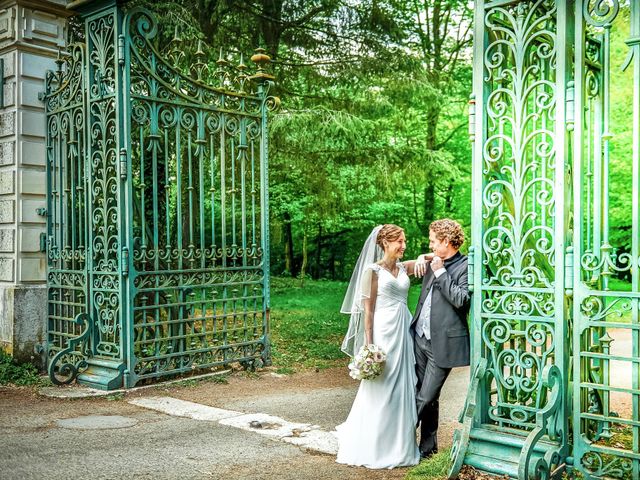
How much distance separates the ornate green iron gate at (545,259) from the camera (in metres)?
4.45

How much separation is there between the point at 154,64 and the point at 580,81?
5.13 metres

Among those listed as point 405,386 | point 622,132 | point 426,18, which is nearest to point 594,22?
point 405,386

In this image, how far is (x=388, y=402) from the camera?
5.37 metres

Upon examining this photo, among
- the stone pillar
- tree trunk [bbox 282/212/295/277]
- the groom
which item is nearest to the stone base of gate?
the stone pillar

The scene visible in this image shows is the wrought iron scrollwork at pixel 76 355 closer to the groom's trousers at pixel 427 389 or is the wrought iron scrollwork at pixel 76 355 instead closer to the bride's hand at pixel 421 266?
the groom's trousers at pixel 427 389

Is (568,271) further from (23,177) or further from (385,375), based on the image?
(23,177)

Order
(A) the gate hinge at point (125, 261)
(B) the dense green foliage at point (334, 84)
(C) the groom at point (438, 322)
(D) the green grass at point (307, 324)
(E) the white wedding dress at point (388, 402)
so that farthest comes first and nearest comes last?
(B) the dense green foliage at point (334, 84) → (D) the green grass at point (307, 324) → (A) the gate hinge at point (125, 261) → (E) the white wedding dress at point (388, 402) → (C) the groom at point (438, 322)

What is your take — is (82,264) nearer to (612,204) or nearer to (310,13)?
(310,13)

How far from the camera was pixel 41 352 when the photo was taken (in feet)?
27.8

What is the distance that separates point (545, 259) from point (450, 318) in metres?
0.84

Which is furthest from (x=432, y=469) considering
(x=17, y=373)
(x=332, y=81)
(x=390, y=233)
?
(x=332, y=81)

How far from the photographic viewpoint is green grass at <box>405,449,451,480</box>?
4.82 metres

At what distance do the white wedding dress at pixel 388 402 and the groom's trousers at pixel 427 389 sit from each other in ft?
0.24

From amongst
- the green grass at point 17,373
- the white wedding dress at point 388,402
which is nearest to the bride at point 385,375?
the white wedding dress at point 388,402
